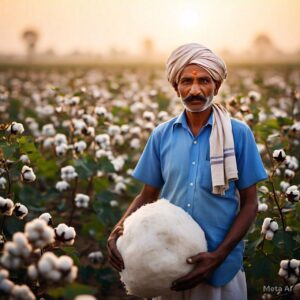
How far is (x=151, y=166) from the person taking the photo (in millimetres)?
2449

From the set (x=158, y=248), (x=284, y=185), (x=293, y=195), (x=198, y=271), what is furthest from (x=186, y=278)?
(x=284, y=185)

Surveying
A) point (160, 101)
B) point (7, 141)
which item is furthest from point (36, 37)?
point (7, 141)

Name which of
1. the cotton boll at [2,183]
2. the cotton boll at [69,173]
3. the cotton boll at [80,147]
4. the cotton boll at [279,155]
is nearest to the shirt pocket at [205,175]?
the cotton boll at [279,155]

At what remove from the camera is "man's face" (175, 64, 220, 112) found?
7.22ft

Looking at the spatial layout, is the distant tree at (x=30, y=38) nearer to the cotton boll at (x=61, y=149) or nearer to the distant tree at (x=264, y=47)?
the distant tree at (x=264, y=47)

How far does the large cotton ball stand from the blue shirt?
12 centimetres

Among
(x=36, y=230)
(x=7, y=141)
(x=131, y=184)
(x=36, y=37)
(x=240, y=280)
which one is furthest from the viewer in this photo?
(x=36, y=37)

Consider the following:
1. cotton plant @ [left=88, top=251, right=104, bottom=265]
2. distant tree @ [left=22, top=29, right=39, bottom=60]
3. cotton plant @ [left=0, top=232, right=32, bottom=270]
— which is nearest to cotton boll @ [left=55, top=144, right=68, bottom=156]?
cotton plant @ [left=88, top=251, right=104, bottom=265]

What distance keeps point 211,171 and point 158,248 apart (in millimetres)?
419

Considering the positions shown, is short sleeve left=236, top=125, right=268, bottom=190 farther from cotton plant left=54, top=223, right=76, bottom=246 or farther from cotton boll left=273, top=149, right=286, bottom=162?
cotton boll left=273, top=149, right=286, bottom=162

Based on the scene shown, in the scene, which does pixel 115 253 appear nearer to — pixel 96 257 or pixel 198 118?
pixel 198 118

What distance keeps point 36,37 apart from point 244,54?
3502 cm

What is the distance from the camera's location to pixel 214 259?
205cm

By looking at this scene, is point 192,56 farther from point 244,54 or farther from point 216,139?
point 244,54
